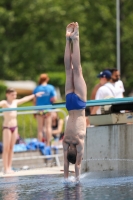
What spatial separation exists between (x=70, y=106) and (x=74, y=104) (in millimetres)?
73

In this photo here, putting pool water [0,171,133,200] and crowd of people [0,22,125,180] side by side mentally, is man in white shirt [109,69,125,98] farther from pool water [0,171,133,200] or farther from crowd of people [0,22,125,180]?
pool water [0,171,133,200]

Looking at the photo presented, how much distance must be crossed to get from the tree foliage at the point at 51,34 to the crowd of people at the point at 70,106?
107 ft

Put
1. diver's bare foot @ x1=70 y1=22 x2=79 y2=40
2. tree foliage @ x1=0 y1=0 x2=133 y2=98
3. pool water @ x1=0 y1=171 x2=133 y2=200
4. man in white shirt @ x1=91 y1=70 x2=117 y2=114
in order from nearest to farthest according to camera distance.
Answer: pool water @ x1=0 y1=171 x2=133 y2=200 → diver's bare foot @ x1=70 y1=22 x2=79 y2=40 → man in white shirt @ x1=91 y1=70 x2=117 y2=114 → tree foliage @ x1=0 y1=0 x2=133 y2=98

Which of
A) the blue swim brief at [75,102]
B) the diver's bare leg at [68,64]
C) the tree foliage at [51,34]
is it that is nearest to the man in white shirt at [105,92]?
the diver's bare leg at [68,64]

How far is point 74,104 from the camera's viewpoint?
9.82m

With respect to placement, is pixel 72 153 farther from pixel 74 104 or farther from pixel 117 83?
pixel 117 83

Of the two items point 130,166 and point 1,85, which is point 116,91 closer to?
point 130,166

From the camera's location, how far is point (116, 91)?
529 inches

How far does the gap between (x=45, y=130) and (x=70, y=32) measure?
6524 mm

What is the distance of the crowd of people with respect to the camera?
9.86 metres

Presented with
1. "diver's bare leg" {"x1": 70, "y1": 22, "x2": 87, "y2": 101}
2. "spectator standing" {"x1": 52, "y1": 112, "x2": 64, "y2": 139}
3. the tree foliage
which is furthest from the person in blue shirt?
the tree foliage

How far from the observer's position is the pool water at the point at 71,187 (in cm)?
810

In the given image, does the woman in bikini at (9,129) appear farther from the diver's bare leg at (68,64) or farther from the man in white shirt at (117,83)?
the diver's bare leg at (68,64)

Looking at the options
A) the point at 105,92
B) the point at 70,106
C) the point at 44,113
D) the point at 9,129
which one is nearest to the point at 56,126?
the point at 44,113
